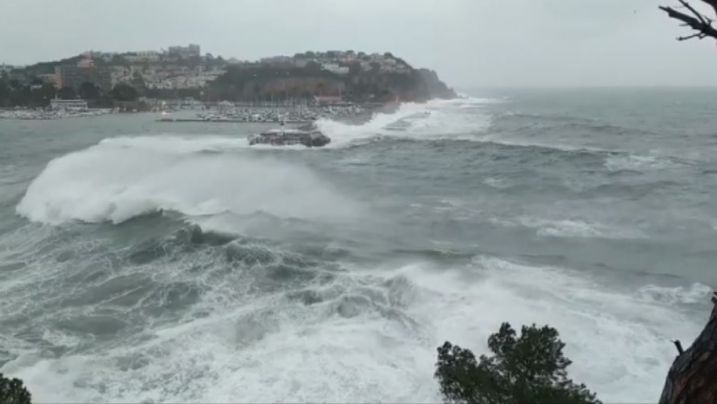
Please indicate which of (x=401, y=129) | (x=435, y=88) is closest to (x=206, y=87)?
(x=435, y=88)

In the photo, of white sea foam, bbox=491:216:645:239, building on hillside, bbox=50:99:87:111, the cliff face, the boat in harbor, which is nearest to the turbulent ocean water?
white sea foam, bbox=491:216:645:239

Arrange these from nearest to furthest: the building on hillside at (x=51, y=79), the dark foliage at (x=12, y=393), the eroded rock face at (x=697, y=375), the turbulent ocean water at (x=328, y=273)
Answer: the eroded rock face at (x=697, y=375)
the dark foliage at (x=12, y=393)
the turbulent ocean water at (x=328, y=273)
the building on hillside at (x=51, y=79)

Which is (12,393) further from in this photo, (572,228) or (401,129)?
(401,129)

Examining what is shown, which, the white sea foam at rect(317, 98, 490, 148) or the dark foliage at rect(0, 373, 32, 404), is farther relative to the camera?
the white sea foam at rect(317, 98, 490, 148)

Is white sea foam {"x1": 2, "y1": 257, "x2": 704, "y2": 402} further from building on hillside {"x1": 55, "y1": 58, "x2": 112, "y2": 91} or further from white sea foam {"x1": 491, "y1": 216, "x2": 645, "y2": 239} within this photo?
building on hillside {"x1": 55, "y1": 58, "x2": 112, "y2": 91}

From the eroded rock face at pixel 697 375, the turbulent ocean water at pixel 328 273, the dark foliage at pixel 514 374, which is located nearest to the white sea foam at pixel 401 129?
the turbulent ocean water at pixel 328 273

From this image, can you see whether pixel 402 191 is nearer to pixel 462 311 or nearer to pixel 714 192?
pixel 714 192

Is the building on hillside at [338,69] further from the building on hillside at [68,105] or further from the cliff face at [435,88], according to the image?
the building on hillside at [68,105]
